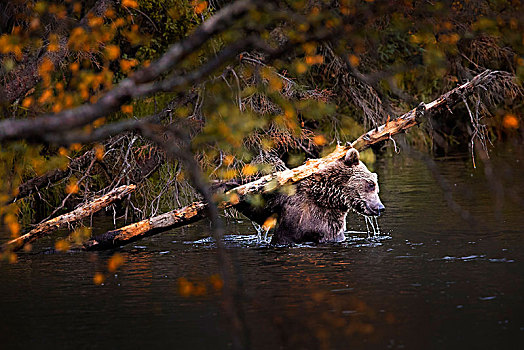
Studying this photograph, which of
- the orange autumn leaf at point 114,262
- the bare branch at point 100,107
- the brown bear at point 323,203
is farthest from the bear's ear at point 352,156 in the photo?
the bare branch at point 100,107

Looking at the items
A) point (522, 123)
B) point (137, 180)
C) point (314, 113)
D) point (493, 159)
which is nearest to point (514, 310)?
point (314, 113)

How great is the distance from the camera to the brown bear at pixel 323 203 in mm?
13125

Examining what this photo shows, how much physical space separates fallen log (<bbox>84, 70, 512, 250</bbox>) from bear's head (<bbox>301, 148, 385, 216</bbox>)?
0.16m

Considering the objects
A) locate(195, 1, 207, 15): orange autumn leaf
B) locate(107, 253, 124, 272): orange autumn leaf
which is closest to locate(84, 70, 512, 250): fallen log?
locate(107, 253, 124, 272): orange autumn leaf

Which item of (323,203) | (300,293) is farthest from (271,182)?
(300,293)

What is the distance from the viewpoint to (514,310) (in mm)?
8758

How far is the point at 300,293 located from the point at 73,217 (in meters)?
4.40

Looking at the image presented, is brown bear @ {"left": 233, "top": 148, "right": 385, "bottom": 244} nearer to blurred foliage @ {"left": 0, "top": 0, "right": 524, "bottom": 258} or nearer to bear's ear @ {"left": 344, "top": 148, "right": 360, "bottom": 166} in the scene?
bear's ear @ {"left": 344, "top": 148, "right": 360, "bottom": 166}

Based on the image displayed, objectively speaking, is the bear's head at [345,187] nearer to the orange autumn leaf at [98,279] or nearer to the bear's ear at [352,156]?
the bear's ear at [352,156]

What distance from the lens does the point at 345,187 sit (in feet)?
43.2

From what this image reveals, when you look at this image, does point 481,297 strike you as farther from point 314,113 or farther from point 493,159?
point 493,159

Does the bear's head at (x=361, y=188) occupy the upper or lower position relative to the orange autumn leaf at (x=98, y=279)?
upper

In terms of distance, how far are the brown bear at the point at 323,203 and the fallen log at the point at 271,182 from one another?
0.76 ft

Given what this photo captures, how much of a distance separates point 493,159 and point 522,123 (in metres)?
8.30
